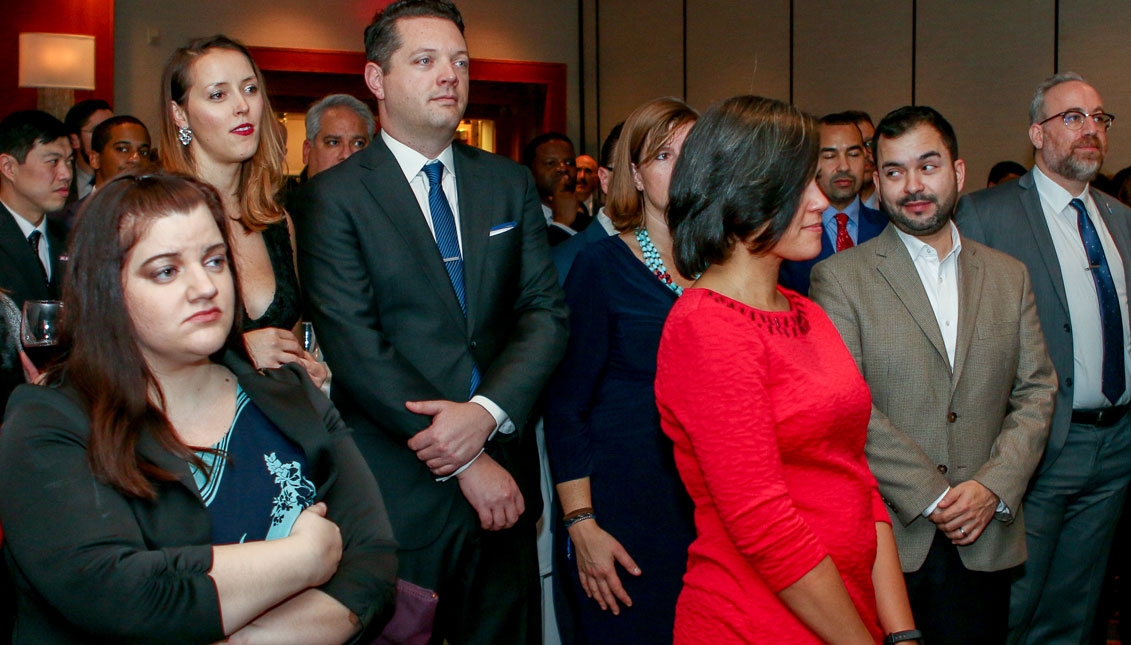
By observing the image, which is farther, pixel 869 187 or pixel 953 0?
pixel 953 0

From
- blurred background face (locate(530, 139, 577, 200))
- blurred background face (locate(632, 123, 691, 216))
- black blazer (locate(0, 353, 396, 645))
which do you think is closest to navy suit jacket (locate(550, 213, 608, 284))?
blurred background face (locate(632, 123, 691, 216))

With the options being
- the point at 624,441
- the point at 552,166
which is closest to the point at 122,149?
the point at 552,166

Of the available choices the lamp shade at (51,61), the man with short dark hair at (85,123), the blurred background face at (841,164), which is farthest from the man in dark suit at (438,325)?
the lamp shade at (51,61)

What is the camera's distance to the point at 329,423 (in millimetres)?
1602

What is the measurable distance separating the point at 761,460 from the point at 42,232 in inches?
134

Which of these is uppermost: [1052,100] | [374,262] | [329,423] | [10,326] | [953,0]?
[953,0]

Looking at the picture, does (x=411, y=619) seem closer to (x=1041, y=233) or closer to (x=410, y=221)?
(x=410, y=221)

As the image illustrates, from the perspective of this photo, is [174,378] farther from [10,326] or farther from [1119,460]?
[1119,460]

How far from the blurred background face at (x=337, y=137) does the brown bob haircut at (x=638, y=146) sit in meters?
1.62

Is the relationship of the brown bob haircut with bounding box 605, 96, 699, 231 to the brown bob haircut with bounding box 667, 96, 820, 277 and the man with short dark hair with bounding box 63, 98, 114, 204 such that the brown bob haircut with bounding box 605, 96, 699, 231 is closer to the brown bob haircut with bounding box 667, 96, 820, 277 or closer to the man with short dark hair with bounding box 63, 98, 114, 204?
the brown bob haircut with bounding box 667, 96, 820, 277

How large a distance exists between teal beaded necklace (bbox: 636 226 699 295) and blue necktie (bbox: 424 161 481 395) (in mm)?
475

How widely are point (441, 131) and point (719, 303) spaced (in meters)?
1.05

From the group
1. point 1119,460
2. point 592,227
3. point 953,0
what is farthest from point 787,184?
point 953,0

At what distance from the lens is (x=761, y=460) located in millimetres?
1462
